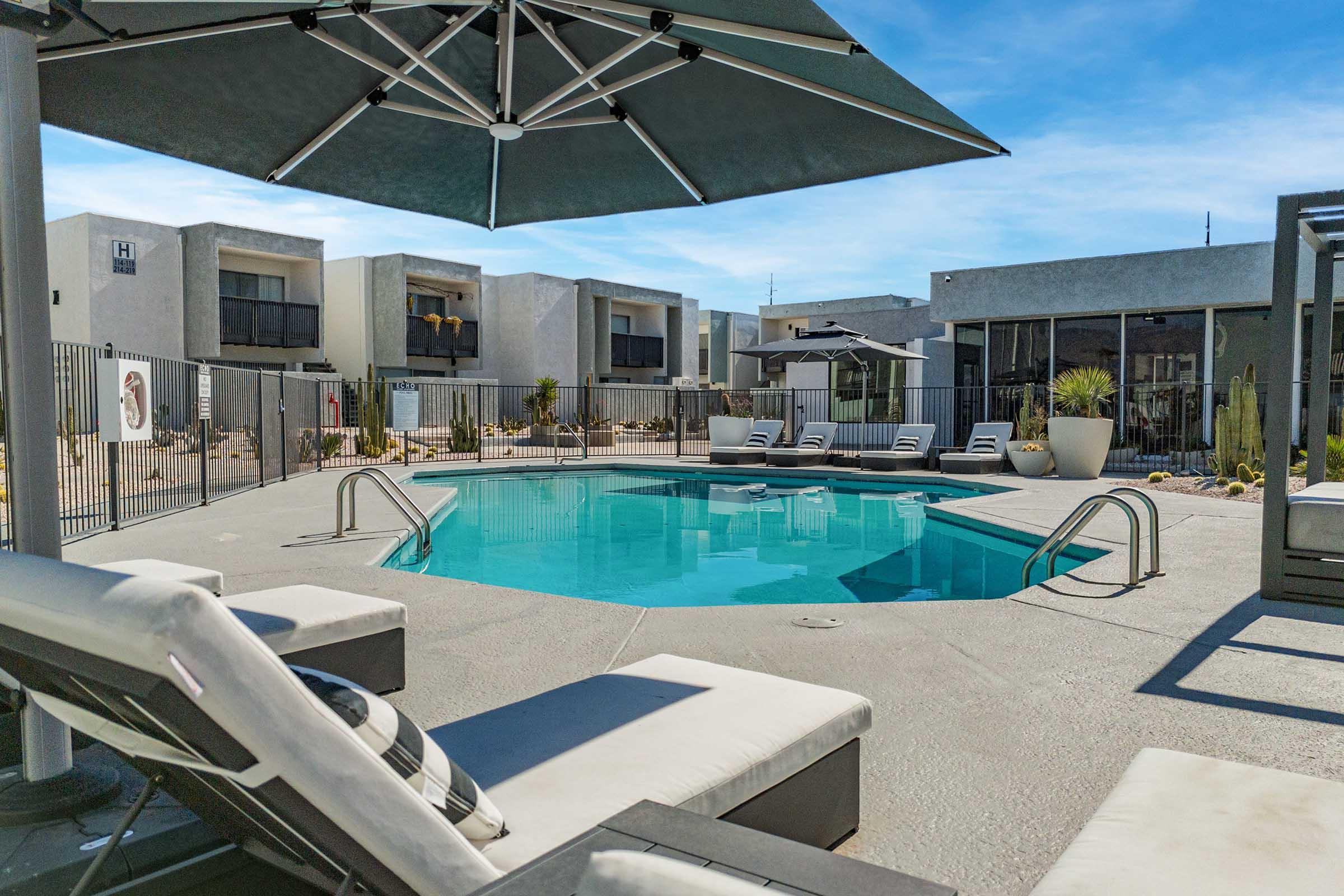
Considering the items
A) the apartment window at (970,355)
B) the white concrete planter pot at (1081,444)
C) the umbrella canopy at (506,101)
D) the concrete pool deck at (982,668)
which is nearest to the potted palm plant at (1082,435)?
the white concrete planter pot at (1081,444)

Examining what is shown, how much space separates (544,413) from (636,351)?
1091 cm

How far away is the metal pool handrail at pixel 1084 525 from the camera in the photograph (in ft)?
18.2

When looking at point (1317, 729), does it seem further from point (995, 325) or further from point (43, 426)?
point (995, 325)

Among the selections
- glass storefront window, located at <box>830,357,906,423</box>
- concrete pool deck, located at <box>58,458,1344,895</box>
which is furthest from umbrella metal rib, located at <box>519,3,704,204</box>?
glass storefront window, located at <box>830,357,906,423</box>

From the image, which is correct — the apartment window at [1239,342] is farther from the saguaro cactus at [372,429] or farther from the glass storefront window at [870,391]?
the saguaro cactus at [372,429]

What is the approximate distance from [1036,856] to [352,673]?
→ 240 cm

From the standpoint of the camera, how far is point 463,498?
41.3 ft

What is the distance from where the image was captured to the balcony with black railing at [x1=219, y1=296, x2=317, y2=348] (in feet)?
74.0

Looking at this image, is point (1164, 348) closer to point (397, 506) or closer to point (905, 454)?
point (905, 454)

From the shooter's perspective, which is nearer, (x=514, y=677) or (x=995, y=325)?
(x=514, y=677)

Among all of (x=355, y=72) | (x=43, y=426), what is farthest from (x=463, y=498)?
(x=43, y=426)

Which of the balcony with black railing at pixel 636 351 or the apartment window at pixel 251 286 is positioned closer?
the apartment window at pixel 251 286

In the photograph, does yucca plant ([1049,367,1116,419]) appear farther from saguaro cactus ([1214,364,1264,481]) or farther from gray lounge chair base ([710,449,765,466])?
gray lounge chair base ([710,449,765,466])

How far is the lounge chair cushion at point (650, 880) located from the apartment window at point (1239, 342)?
18447mm
